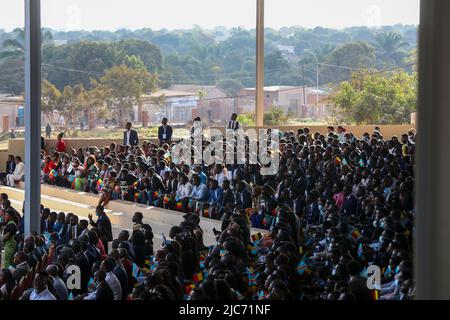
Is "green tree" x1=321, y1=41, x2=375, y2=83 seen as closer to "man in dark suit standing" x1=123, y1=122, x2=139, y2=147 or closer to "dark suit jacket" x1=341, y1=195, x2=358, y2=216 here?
"man in dark suit standing" x1=123, y1=122, x2=139, y2=147

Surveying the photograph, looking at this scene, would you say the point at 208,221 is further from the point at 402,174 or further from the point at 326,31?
the point at 326,31

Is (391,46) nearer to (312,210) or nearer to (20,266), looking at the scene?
(312,210)

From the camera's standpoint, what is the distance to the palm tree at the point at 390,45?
3550 centimetres

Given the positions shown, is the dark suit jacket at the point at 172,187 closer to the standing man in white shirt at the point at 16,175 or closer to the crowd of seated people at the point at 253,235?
the crowd of seated people at the point at 253,235

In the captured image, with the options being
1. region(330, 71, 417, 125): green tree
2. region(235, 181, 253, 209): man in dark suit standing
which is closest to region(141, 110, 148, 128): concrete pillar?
region(330, 71, 417, 125): green tree

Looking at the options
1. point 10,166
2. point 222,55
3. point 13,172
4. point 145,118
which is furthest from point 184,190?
point 222,55

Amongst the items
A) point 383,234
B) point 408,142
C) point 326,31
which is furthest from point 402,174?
point 326,31

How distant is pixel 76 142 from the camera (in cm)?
1917

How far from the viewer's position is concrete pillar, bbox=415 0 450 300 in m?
4.03

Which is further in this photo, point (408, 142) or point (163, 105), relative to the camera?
point (163, 105)

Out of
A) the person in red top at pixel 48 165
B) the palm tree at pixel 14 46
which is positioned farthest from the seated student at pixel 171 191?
the palm tree at pixel 14 46

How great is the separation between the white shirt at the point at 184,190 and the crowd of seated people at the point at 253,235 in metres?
0.02

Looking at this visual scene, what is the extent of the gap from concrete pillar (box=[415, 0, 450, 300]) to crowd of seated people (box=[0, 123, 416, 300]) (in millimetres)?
1764
